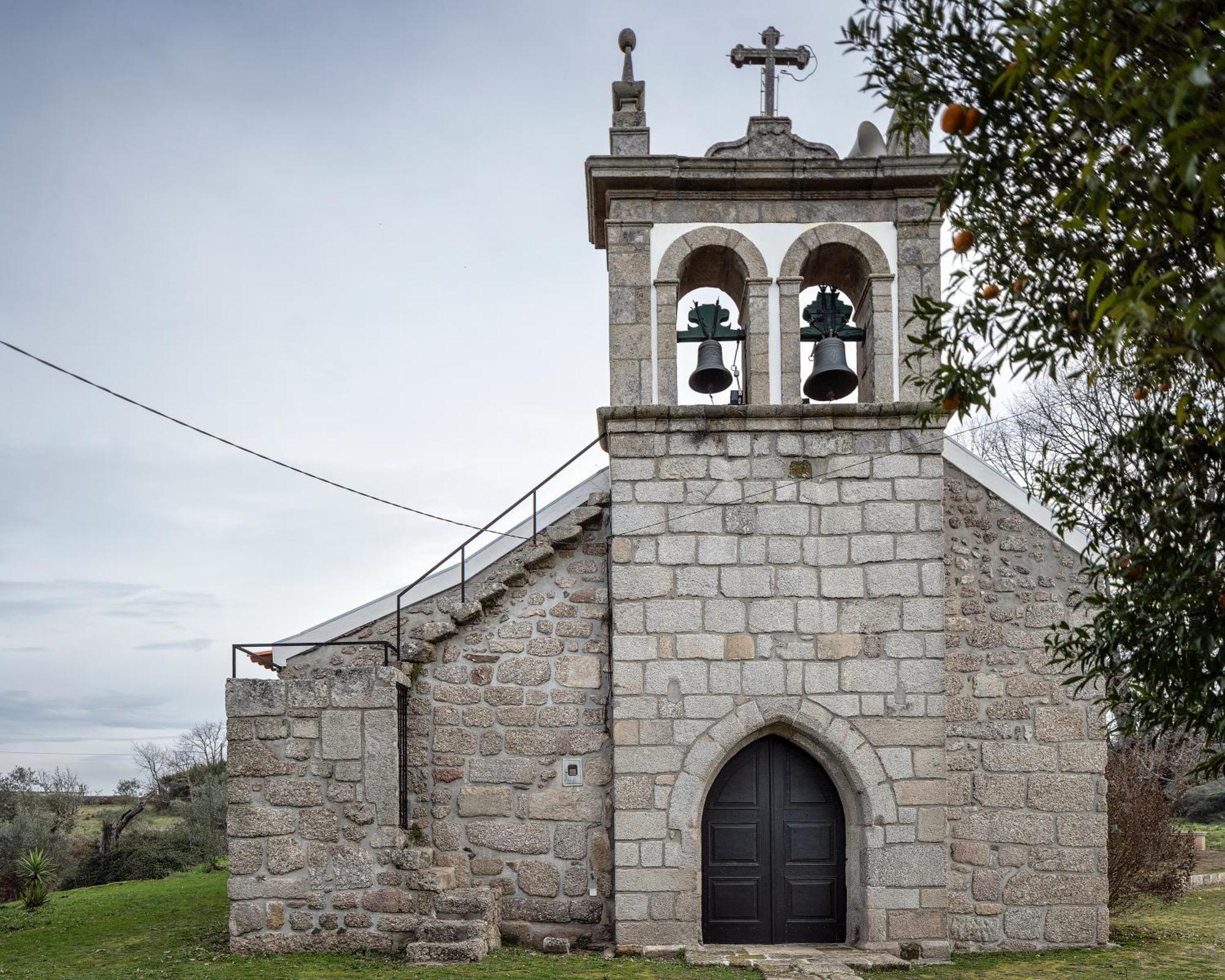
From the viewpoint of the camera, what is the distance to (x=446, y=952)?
25.5 ft

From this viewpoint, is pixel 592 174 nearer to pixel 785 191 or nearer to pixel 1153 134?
pixel 785 191

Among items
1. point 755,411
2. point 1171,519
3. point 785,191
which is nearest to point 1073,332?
point 1171,519

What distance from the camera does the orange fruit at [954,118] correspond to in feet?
13.0

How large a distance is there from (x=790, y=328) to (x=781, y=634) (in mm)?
2404

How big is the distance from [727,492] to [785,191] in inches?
97.1

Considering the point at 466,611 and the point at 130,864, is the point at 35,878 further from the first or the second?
the point at 466,611

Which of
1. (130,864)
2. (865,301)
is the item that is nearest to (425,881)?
(865,301)

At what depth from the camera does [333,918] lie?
835 cm

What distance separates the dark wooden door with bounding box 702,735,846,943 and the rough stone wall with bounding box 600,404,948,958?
181 mm

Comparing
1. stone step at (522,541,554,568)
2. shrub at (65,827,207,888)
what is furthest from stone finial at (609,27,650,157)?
shrub at (65,827,207,888)

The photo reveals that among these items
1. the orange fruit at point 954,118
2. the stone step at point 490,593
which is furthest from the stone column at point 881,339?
the orange fruit at point 954,118

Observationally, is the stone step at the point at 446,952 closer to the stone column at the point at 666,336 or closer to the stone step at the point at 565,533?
the stone step at the point at 565,533

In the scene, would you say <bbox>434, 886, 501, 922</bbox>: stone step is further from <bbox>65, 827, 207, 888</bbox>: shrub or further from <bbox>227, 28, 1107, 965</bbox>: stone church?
<bbox>65, 827, 207, 888</bbox>: shrub

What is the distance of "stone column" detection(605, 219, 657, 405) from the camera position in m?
8.65
